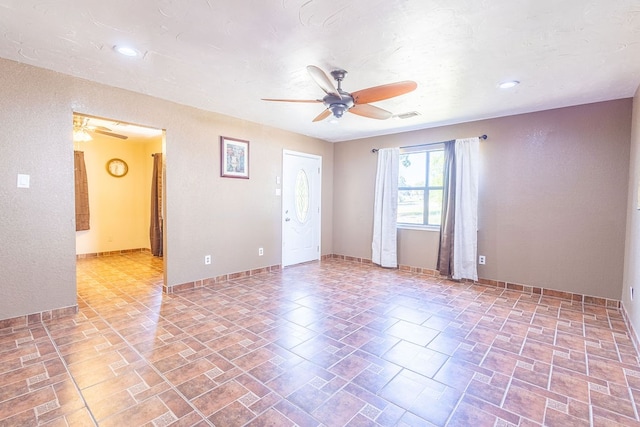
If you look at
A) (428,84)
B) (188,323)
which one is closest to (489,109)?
(428,84)

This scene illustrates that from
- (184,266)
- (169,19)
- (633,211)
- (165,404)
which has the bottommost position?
(165,404)

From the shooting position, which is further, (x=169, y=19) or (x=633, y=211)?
(x=633, y=211)

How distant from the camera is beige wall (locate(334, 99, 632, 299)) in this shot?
3.48 m

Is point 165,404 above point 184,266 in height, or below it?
below

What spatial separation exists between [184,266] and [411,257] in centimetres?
355

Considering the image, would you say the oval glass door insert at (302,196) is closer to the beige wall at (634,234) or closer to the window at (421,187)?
the window at (421,187)

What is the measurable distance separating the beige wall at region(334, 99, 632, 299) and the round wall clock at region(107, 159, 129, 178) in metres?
6.08

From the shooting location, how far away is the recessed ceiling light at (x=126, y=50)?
7.68ft

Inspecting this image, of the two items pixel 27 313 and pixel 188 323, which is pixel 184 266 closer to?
pixel 188 323

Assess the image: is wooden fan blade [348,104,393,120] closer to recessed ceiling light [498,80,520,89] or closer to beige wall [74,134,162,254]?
recessed ceiling light [498,80,520,89]

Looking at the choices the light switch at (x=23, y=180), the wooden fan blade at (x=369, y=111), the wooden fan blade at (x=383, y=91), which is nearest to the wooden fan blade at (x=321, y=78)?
the wooden fan blade at (x=383, y=91)

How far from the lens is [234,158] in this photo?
4430mm

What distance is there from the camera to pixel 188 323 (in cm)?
292

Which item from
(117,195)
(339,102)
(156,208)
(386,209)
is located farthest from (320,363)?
(117,195)
